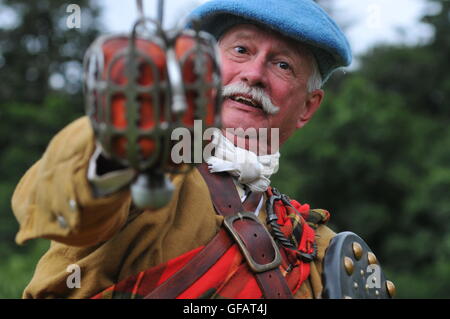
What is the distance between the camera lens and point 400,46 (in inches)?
800

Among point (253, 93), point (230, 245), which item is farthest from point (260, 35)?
point (230, 245)

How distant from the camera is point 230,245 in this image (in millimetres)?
1987

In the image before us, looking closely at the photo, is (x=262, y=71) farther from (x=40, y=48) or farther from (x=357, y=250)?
(x=40, y=48)

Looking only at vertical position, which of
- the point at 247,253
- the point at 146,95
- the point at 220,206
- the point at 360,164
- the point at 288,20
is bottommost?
the point at 360,164

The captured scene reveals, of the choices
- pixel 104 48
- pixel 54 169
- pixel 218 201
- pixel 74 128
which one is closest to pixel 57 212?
pixel 54 169

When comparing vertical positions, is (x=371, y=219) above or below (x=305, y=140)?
below

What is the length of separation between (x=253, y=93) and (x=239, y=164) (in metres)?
0.30

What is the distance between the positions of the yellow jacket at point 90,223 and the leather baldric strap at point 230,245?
0.05 metres

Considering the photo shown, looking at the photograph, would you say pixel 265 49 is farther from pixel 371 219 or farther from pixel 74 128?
pixel 371 219

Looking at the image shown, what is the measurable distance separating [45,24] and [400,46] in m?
10.8

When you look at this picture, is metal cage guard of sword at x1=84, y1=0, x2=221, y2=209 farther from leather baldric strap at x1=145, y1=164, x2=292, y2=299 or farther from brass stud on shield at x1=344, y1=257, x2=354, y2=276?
brass stud on shield at x1=344, y1=257, x2=354, y2=276

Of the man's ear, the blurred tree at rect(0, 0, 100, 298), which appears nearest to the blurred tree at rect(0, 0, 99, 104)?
the blurred tree at rect(0, 0, 100, 298)

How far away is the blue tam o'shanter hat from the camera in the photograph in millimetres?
2309
